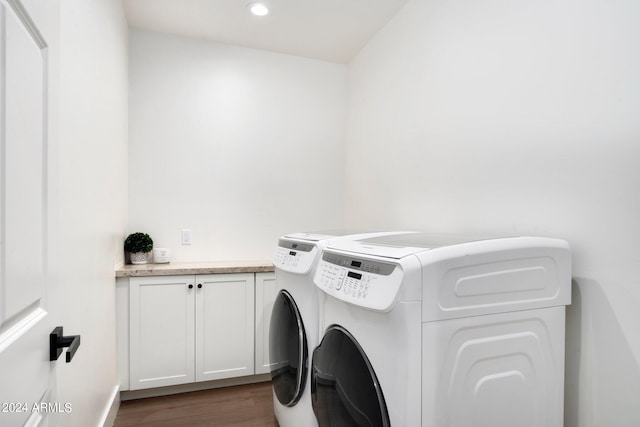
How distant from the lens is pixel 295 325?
1686mm

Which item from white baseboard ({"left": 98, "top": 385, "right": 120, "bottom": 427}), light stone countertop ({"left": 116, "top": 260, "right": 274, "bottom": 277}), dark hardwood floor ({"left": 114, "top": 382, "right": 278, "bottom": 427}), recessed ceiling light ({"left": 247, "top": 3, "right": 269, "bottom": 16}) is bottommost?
dark hardwood floor ({"left": 114, "top": 382, "right": 278, "bottom": 427})

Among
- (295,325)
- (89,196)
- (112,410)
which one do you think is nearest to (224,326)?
(112,410)

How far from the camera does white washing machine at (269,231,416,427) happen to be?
1.61m

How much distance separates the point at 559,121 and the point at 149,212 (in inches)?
100

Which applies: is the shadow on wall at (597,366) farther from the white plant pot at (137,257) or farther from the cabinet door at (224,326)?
the white plant pot at (137,257)

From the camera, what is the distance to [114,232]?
215cm

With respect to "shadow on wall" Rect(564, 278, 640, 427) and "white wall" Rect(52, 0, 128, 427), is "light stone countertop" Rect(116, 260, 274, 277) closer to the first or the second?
"white wall" Rect(52, 0, 128, 427)

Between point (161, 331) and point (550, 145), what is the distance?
7.87 ft

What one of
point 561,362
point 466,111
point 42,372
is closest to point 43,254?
point 42,372

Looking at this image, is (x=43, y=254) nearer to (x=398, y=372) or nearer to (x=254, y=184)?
(x=398, y=372)

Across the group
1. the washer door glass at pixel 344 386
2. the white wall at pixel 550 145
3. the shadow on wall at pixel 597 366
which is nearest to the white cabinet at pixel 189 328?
the washer door glass at pixel 344 386

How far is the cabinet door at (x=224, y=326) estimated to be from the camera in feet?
8.04

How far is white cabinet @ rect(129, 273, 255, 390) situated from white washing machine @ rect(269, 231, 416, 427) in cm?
64

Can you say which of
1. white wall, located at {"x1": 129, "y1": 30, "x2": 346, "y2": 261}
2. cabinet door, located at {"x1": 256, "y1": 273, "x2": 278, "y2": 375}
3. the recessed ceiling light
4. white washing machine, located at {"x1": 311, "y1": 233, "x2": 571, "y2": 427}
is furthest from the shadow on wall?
the recessed ceiling light
